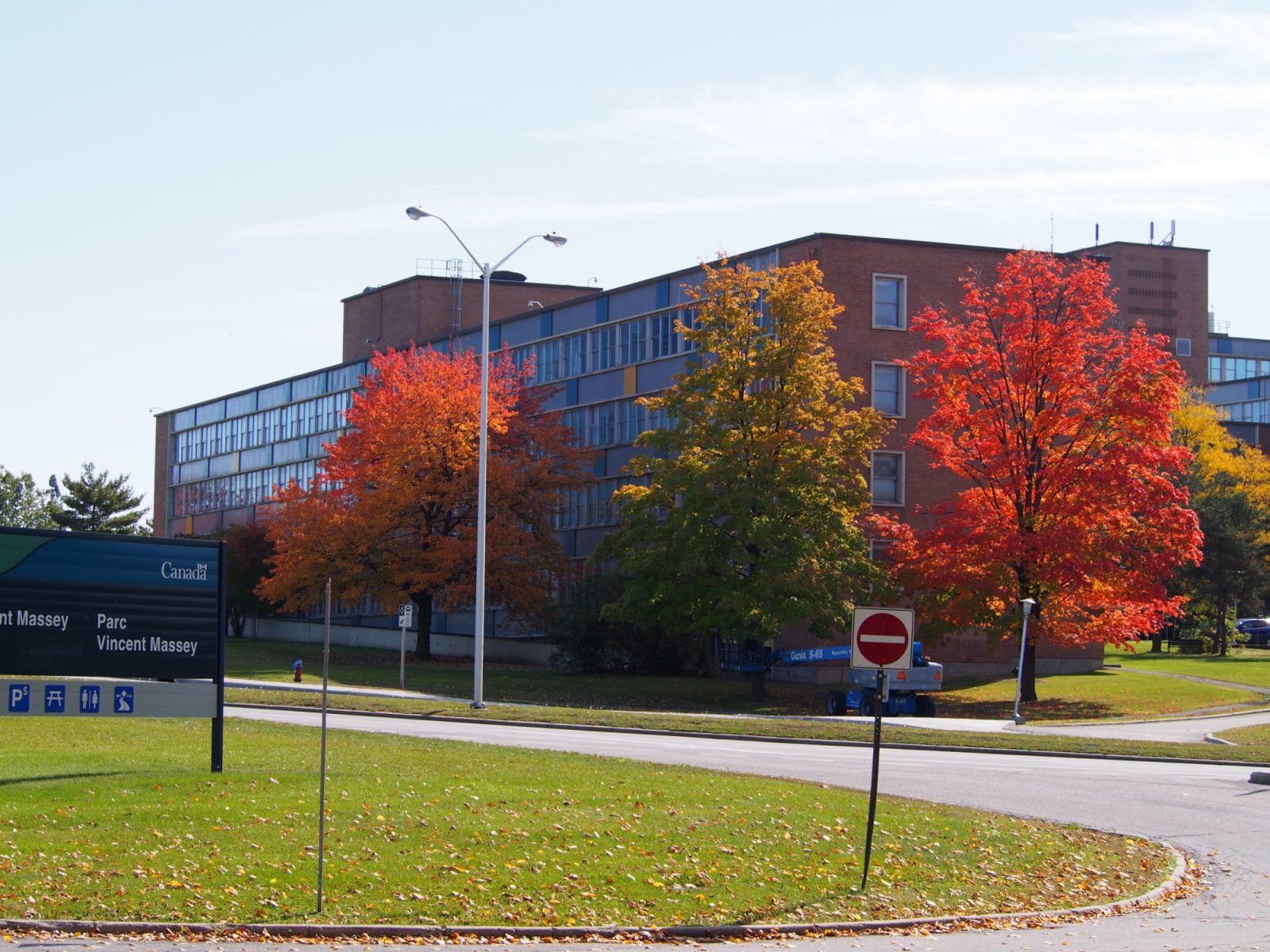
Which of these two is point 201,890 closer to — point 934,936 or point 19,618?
point 934,936

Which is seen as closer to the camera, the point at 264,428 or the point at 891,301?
the point at 891,301

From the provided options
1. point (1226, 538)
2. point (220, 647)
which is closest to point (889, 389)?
point (1226, 538)

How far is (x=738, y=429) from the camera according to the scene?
152 ft

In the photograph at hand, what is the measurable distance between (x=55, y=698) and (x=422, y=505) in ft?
135

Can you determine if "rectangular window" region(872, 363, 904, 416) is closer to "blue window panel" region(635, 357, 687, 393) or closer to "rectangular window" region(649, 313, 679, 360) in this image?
"blue window panel" region(635, 357, 687, 393)

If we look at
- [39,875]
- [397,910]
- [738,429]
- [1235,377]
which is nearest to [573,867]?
[397,910]

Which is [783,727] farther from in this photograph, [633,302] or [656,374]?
[633,302]

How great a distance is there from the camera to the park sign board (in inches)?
674

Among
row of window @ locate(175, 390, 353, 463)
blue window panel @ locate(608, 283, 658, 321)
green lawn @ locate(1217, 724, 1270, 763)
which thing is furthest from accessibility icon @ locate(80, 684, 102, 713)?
row of window @ locate(175, 390, 353, 463)

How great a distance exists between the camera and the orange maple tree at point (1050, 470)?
4322 centimetres

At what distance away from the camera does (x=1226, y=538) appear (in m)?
68.3

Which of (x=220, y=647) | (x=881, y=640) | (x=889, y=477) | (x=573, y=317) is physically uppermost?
(x=573, y=317)

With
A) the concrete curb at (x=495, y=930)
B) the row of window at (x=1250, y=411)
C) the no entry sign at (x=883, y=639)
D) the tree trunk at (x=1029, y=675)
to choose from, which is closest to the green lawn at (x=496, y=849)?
the concrete curb at (x=495, y=930)

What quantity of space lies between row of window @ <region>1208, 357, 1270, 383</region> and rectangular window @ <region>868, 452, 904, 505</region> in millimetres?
89147
